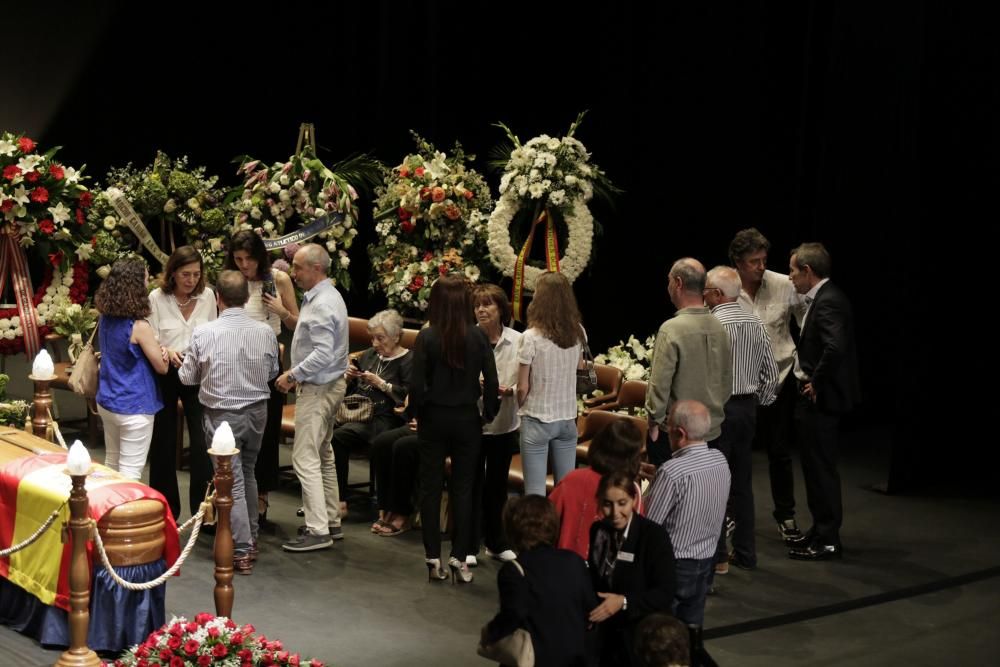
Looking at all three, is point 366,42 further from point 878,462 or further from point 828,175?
point 878,462

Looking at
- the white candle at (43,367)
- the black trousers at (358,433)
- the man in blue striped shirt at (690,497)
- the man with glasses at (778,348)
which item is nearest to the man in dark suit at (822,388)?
the man with glasses at (778,348)

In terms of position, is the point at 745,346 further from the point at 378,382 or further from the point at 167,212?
the point at 167,212

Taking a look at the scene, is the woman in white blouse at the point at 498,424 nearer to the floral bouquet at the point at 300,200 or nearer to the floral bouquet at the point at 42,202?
the floral bouquet at the point at 300,200

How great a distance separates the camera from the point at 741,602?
6227 mm

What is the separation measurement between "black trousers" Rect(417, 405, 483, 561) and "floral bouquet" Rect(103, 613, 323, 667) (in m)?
1.93

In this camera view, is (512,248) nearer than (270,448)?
No

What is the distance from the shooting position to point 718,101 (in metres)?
9.47

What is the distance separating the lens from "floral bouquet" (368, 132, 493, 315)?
8797mm

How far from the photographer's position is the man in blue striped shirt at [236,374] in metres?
6.33

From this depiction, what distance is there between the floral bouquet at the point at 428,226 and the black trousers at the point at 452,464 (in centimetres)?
263

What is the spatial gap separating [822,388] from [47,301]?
4.97 m

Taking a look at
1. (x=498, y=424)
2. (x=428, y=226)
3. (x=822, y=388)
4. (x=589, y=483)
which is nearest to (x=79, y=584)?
(x=589, y=483)

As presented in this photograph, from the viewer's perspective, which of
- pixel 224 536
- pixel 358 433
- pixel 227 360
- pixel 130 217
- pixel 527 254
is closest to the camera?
pixel 224 536

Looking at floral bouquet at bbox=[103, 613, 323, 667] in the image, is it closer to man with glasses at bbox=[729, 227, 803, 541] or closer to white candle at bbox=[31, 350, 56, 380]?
white candle at bbox=[31, 350, 56, 380]
